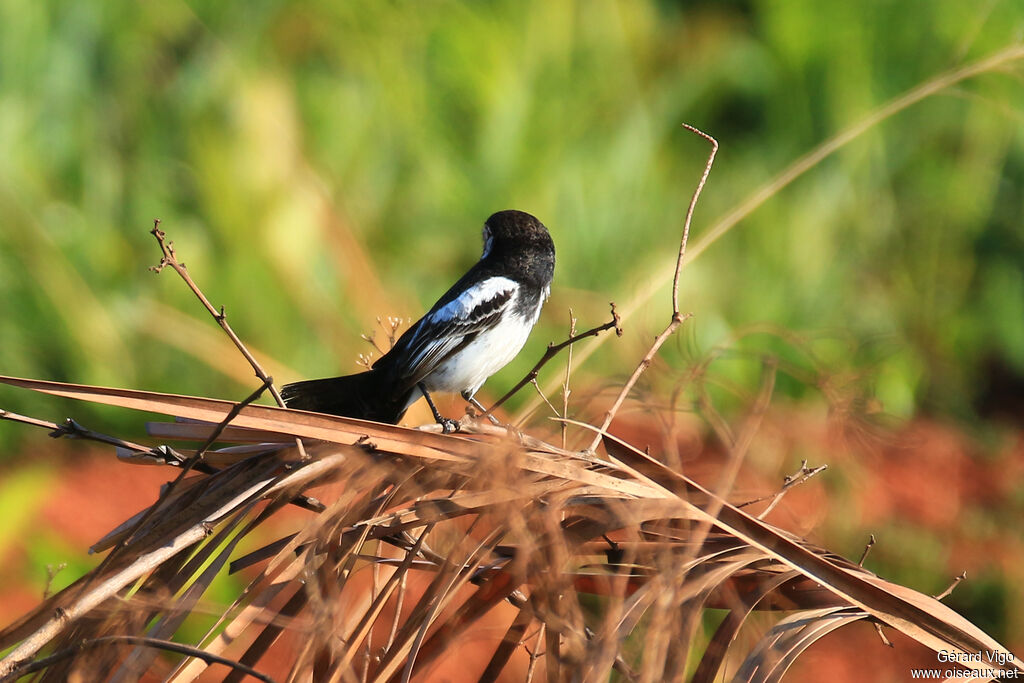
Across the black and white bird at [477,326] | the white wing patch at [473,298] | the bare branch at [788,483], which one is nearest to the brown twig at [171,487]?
the bare branch at [788,483]

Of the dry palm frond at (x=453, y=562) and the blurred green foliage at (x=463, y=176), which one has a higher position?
the blurred green foliage at (x=463, y=176)

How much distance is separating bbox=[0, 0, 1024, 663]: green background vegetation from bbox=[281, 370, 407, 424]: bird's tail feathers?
1303 millimetres

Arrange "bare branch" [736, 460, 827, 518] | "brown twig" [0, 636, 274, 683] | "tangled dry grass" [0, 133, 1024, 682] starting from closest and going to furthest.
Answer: "brown twig" [0, 636, 274, 683], "tangled dry grass" [0, 133, 1024, 682], "bare branch" [736, 460, 827, 518]

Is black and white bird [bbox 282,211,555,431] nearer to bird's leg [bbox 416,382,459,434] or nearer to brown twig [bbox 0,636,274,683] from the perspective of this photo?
bird's leg [bbox 416,382,459,434]

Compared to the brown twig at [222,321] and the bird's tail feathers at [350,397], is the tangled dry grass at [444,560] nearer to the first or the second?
the brown twig at [222,321]

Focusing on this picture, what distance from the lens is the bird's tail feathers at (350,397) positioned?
2730 mm

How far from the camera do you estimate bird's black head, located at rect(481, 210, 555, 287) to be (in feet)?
10.7

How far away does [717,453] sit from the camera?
5.35 meters

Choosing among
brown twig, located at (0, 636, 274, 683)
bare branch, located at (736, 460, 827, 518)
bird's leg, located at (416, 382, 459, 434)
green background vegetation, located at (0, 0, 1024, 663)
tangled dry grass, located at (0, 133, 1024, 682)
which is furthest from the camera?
green background vegetation, located at (0, 0, 1024, 663)

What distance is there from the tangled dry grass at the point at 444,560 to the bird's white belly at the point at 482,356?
5.55 feet

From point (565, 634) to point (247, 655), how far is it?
1.51 ft

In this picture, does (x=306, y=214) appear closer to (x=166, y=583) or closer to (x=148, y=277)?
(x=148, y=277)

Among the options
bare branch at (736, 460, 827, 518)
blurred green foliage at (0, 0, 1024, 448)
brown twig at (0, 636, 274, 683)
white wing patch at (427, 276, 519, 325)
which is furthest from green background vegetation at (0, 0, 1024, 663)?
brown twig at (0, 636, 274, 683)

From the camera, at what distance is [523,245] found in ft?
10.8
